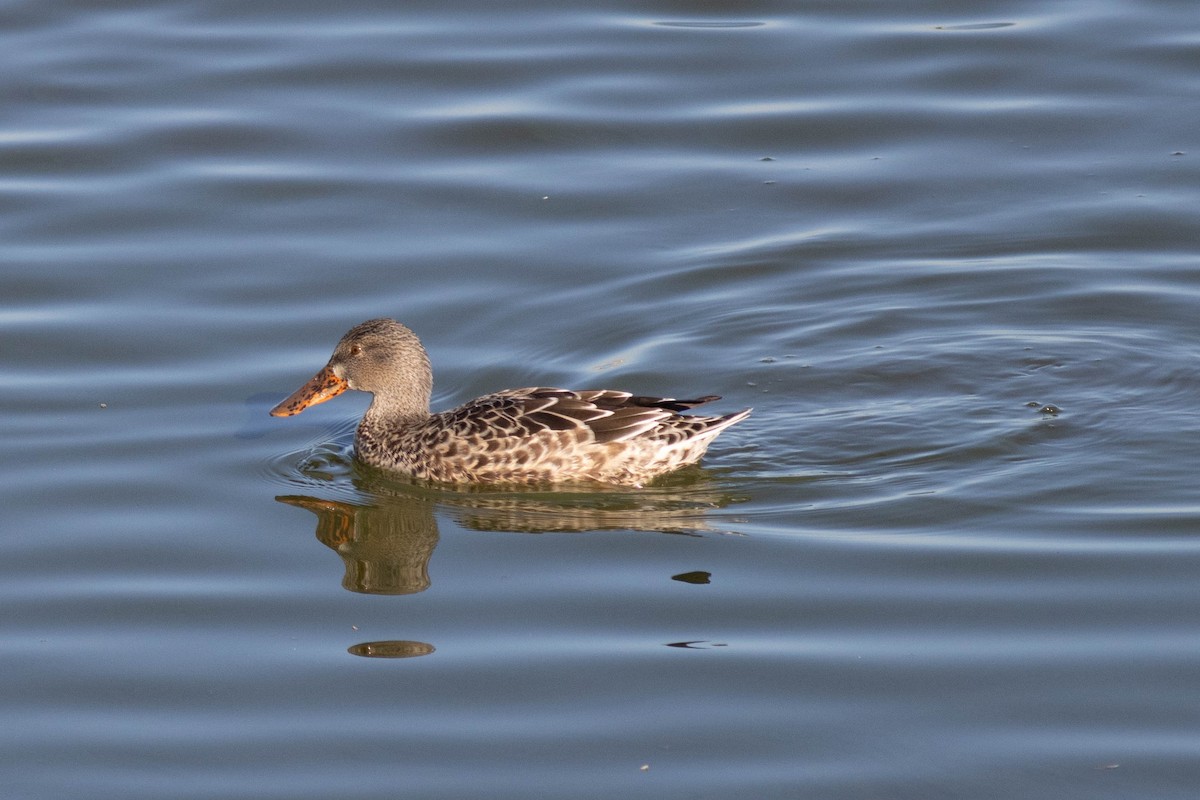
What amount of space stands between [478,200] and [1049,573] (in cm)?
611

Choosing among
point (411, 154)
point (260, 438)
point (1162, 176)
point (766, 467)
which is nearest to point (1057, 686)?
point (766, 467)

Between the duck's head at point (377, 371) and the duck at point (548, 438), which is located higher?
the duck's head at point (377, 371)

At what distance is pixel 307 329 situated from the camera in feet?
34.6

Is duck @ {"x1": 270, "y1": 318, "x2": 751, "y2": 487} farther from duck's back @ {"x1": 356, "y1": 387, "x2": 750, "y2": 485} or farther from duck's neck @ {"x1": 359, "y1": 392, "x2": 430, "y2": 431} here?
duck's neck @ {"x1": 359, "y1": 392, "x2": 430, "y2": 431}

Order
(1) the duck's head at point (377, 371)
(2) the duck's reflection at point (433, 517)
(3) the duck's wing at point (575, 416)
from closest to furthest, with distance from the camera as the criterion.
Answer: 1. (2) the duck's reflection at point (433, 517)
2. (3) the duck's wing at point (575, 416)
3. (1) the duck's head at point (377, 371)

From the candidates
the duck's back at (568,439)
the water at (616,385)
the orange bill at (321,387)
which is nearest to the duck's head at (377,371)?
the orange bill at (321,387)

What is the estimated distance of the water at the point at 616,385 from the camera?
627 centimetres

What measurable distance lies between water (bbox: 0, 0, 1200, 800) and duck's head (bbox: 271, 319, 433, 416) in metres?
0.35

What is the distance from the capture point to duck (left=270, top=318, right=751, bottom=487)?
855 centimetres

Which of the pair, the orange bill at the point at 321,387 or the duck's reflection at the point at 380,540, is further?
the orange bill at the point at 321,387

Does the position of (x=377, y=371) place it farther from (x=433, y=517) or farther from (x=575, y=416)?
(x=575, y=416)

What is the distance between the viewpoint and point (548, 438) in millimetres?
8625

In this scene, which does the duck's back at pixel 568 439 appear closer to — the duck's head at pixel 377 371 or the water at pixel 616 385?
the water at pixel 616 385

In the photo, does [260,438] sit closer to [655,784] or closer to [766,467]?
[766,467]
